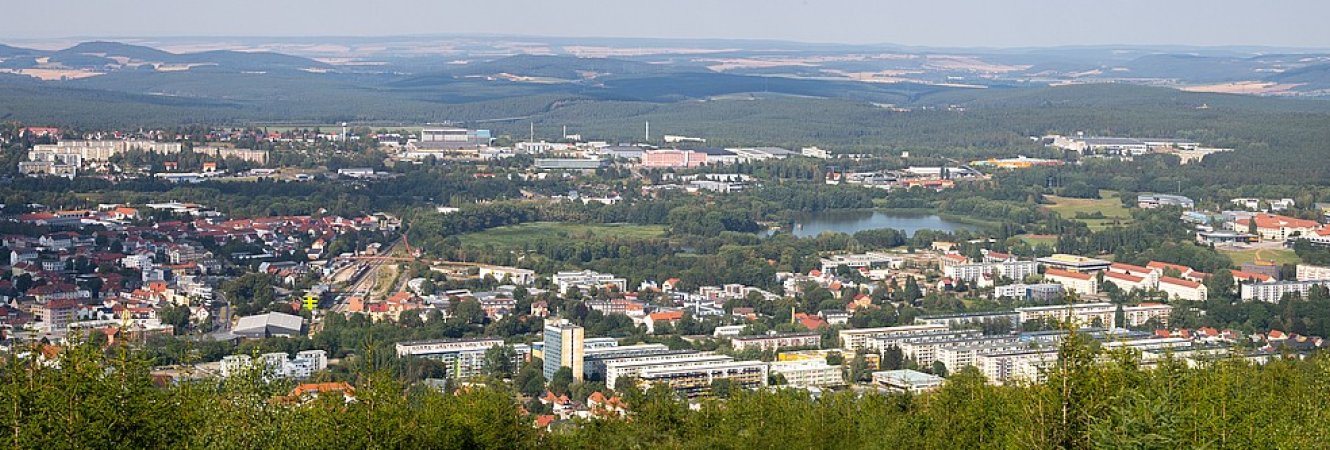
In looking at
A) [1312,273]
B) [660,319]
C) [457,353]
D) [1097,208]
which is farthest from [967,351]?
[1097,208]

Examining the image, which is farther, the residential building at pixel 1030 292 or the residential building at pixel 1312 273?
the residential building at pixel 1312 273

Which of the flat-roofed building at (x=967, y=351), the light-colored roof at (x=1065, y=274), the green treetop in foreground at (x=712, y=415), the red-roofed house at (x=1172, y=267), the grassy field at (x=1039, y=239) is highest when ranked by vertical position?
the green treetop in foreground at (x=712, y=415)

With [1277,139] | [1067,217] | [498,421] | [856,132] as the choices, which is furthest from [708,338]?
[856,132]

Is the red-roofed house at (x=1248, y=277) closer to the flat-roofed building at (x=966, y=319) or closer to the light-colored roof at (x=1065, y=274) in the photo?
the light-colored roof at (x=1065, y=274)

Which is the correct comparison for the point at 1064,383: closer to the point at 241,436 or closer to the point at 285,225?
the point at 241,436

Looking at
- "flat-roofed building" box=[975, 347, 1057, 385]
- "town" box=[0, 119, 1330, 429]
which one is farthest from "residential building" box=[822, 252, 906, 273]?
"flat-roofed building" box=[975, 347, 1057, 385]

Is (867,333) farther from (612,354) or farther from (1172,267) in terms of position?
(1172,267)

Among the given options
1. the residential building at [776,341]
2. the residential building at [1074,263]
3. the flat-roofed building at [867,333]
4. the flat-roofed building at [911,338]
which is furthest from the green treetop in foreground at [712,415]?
the residential building at [1074,263]
